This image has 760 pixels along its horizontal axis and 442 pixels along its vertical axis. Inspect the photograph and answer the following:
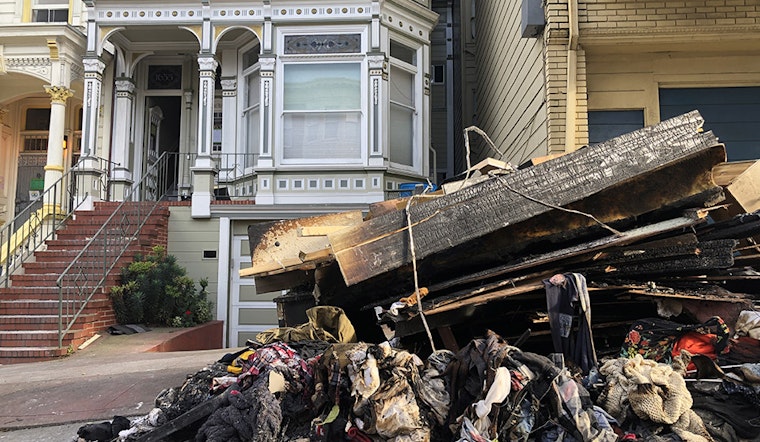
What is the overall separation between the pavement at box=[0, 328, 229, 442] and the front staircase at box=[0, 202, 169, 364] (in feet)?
1.11

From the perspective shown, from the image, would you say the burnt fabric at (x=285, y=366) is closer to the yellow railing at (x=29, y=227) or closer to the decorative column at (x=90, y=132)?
the yellow railing at (x=29, y=227)

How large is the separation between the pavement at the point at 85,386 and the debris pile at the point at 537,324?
1401 mm

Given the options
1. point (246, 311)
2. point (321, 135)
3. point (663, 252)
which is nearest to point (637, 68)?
point (663, 252)

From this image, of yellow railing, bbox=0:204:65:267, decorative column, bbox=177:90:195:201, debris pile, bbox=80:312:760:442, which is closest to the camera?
debris pile, bbox=80:312:760:442

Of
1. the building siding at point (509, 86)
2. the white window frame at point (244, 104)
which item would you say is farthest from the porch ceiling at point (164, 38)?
the building siding at point (509, 86)

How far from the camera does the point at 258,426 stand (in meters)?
2.49

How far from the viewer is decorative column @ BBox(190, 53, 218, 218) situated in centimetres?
996

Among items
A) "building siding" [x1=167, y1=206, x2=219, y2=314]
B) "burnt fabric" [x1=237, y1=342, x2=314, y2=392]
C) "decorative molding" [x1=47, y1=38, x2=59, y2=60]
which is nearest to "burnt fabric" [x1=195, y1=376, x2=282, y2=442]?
"burnt fabric" [x1=237, y1=342, x2=314, y2=392]

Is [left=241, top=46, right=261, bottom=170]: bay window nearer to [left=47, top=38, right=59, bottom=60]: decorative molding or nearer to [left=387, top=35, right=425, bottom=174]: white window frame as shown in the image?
[left=387, top=35, right=425, bottom=174]: white window frame

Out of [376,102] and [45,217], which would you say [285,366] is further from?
[45,217]

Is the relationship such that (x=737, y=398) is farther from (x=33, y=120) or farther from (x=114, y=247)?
(x=33, y=120)

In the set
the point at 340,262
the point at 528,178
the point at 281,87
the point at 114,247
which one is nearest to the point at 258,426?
the point at 340,262

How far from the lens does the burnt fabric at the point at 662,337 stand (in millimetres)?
2644

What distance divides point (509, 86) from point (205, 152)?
5.85 m
